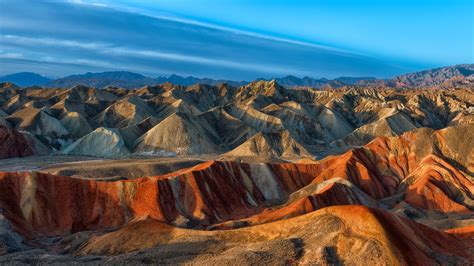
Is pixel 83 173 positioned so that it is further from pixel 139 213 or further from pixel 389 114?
pixel 389 114

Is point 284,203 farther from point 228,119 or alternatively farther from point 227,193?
point 228,119

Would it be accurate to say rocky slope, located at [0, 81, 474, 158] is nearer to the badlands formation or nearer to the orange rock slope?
the badlands formation

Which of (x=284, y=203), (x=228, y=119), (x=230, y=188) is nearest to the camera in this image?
(x=284, y=203)

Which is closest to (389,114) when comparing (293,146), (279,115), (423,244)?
(279,115)

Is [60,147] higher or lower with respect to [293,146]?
lower

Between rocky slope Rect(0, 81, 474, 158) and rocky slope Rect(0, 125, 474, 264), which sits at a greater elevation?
rocky slope Rect(0, 125, 474, 264)

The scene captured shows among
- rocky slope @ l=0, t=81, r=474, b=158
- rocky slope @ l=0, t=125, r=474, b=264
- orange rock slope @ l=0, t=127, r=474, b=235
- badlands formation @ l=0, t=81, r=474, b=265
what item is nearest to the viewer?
badlands formation @ l=0, t=81, r=474, b=265

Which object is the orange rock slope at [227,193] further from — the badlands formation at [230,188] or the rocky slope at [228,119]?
the rocky slope at [228,119]

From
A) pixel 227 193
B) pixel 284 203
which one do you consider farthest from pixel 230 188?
pixel 284 203

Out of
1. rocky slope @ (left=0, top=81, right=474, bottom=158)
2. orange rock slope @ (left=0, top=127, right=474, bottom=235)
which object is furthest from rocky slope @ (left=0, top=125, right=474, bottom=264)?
rocky slope @ (left=0, top=81, right=474, bottom=158)
